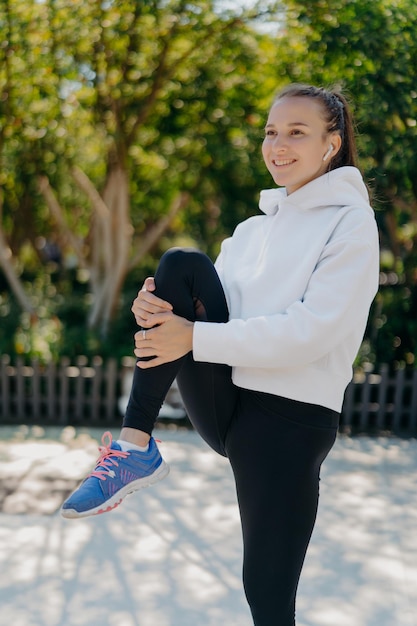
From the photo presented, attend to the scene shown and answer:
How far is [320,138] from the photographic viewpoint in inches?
70.7

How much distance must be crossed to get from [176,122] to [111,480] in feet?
21.1

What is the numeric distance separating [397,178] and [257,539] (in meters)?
4.60

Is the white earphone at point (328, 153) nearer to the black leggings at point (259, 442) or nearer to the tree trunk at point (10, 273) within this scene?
the black leggings at point (259, 442)

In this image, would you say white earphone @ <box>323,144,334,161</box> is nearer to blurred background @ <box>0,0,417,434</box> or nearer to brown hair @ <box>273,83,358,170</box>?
brown hair @ <box>273,83,358,170</box>

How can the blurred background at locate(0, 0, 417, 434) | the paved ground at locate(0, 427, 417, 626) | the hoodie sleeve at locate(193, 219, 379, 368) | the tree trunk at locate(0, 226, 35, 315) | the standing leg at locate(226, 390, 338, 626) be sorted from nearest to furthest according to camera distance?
the hoodie sleeve at locate(193, 219, 379, 368) < the standing leg at locate(226, 390, 338, 626) < the paved ground at locate(0, 427, 417, 626) < the blurred background at locate(0, 0, 417, 434) < the tree trunk at locate(0, 226, 35, 315)

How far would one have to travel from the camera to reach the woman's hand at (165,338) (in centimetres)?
172

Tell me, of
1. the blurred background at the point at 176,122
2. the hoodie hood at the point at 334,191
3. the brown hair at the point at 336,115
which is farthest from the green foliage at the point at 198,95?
the hoodie hood at the point at 334,191

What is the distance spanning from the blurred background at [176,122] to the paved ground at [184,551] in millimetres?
1292

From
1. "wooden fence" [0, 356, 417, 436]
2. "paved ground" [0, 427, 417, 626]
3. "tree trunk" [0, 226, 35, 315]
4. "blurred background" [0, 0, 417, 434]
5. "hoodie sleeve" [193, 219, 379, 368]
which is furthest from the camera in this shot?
"tree trunk" [0, 226, 35, 315]

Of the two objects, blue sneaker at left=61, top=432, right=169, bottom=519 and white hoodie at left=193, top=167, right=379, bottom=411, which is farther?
blue sneaker at left=61, top=432, right=169, bottom=519

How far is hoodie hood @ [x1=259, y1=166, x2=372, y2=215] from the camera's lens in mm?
1739

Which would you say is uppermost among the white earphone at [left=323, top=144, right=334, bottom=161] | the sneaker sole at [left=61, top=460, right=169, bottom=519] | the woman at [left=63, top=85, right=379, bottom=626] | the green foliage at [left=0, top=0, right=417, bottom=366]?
the green foliage at [left=0, top=0, right=417, bottom=366]

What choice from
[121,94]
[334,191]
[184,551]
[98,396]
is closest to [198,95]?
[121,94]

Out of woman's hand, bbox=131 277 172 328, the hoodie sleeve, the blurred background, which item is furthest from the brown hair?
the blurred background
